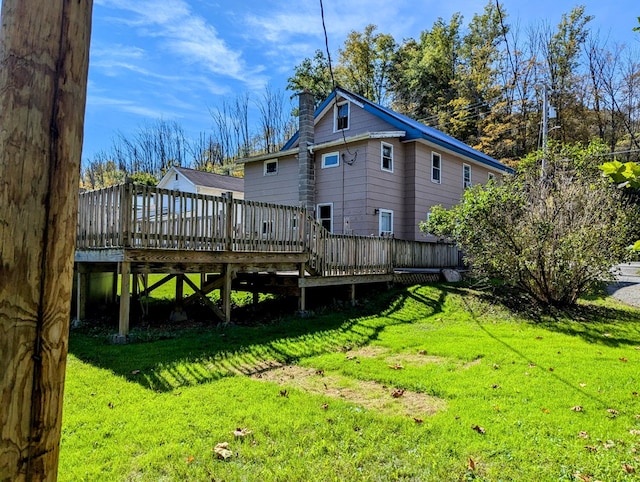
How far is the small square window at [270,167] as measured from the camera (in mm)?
18964

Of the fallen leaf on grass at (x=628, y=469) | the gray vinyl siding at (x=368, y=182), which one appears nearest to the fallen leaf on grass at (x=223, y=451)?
the fallen leaf on grass at (x=628, y=469)

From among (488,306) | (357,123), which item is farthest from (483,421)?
(357,123)

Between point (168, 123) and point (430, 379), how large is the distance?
50.5 meters

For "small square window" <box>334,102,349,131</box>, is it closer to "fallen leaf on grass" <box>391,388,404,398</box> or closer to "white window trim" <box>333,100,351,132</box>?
"white window trim" <box>333,100,351,132</box>

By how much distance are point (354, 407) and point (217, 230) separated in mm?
5446

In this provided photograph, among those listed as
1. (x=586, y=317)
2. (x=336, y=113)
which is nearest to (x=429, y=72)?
(x=336, y=113)

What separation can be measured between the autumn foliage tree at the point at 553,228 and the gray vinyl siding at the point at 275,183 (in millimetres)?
8931

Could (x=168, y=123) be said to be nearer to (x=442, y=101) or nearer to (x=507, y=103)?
(x=442, y=101)

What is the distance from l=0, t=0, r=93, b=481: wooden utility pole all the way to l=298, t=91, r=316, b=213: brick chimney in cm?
1513

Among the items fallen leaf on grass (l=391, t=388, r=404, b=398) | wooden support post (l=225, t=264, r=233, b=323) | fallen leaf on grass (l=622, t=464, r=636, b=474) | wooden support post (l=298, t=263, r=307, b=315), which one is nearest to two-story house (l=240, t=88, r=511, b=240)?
wooden support post (l=298, t=263, r=307, b=315)

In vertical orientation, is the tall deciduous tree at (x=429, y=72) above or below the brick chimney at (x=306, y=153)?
above

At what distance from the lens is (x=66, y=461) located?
3.02m

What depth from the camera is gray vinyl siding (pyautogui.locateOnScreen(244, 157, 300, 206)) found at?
18281 millimetres

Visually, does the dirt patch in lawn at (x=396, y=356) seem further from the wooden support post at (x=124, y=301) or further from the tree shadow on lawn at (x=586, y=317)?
the wooden support post at (x=124, y=301)
